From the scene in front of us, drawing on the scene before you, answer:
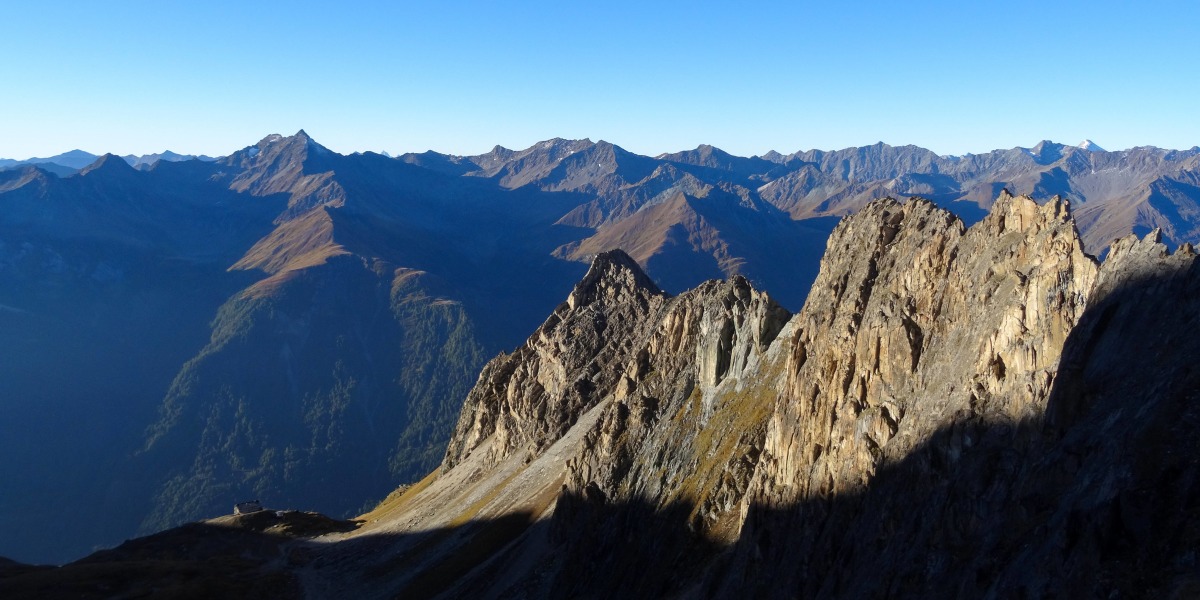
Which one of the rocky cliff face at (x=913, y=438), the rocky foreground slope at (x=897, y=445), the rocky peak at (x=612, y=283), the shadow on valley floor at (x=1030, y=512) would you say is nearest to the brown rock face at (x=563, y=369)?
the rocky peak at (x=612, y=283)

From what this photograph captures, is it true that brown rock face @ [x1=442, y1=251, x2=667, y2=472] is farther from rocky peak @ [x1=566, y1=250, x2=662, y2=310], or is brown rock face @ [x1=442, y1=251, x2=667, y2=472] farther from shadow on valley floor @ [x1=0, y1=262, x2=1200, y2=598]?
shadow on valley floor @ [x1=0, y1=262, x2=1200, y2=598]

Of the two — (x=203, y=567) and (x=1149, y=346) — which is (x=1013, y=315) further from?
(x=203, y=567)

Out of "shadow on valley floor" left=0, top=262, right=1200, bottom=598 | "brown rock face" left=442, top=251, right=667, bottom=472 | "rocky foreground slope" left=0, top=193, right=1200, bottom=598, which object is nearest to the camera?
"shadow on valley floor" left=0, top=262, right=1200, bottom=598

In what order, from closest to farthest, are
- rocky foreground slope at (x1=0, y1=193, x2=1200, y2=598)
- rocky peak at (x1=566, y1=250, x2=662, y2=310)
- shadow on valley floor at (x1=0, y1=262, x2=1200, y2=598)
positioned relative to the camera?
1. shadow on valley floor at (x1=0, y1=262, x2=1200, y2=598)
2. rocky foreground slope at (x1=0, y1=193, x2=1200, y2=598)
3. rocky peak at (x1=566, y1=250, x2=662, y2=310)

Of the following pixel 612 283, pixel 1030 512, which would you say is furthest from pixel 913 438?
pixel 612 283

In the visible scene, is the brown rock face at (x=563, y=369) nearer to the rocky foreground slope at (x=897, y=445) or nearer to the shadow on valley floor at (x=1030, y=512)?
the rocky foreground slope at (x=897, y=445)

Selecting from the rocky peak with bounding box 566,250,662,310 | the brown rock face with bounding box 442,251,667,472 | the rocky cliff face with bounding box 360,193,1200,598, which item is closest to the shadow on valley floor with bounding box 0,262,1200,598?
the rocky cliff face with bounding box 360,193,1200,598

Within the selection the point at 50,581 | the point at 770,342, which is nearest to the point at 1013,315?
the point at 770,342
